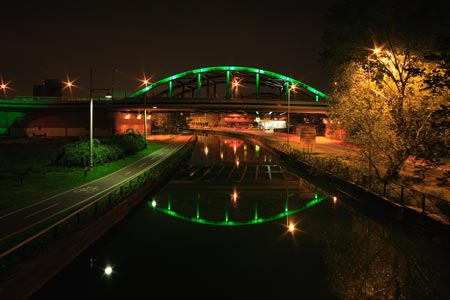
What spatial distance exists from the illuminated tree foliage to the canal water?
15.7 ft

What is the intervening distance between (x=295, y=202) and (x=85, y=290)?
55.3ft

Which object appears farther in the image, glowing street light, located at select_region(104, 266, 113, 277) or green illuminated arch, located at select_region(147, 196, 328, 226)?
green illuminated arch, located at select_region(147, 196, 328, 226)

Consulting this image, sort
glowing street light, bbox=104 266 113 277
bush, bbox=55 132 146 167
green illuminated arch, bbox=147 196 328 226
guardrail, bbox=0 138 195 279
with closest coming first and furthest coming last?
guardrail, bbox=0 138 195 279 → glowing street light, bbox=104 266 113 277 → green illuminated arch, bbox=147 196 328 226 → bush, bbox=55 132 146 167

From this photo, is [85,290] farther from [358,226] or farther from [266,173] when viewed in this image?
[266,173]

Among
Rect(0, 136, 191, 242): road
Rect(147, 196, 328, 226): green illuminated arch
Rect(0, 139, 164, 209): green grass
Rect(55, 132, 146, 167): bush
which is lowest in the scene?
Rect(147, 196, 328, 226): green illuminated arch

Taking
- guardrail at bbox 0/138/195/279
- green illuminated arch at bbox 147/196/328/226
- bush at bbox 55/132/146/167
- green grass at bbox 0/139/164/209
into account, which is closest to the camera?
guardrail at bbox 0/138/195/279

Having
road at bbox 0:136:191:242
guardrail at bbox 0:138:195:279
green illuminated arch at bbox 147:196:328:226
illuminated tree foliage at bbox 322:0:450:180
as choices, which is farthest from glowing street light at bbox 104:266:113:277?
illuminated tree foliage at bbox 322:0:450:180

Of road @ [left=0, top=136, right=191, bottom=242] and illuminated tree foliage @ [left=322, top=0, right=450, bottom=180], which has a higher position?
illuminated tree foliage @ [left=322, top=0, right=450, bottom=180]

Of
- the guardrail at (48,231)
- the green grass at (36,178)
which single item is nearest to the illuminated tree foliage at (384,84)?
the guardrail at (48,231)

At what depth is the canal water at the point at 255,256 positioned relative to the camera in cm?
1283

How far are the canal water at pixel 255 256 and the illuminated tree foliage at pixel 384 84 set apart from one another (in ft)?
15.7

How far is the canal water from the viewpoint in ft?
42.1

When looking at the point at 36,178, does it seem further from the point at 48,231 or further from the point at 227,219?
the point at 48,231

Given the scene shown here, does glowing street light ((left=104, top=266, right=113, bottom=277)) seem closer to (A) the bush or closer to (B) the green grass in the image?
(B) the green grass
